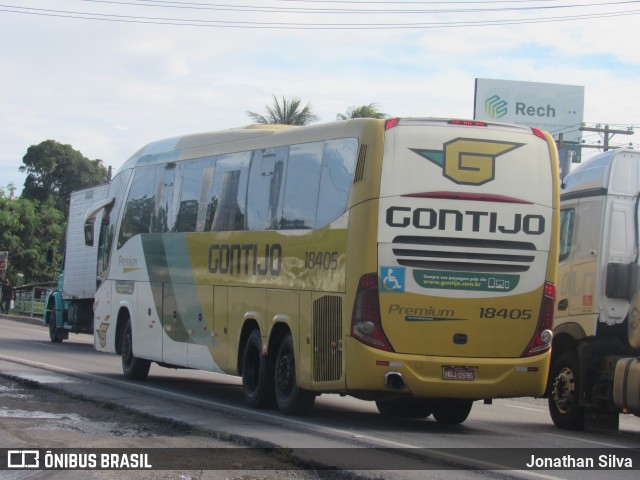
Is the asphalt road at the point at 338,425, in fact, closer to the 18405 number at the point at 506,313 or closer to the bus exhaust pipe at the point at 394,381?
the bus exhaust pipe at the point at 394,381

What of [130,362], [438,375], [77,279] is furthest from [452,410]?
[77,279]

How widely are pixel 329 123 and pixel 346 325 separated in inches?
107

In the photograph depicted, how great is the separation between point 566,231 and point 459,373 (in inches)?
139

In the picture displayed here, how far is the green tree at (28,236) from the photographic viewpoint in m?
58.6

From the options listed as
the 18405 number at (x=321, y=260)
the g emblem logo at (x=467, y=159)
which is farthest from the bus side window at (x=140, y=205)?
the g emblem logo at (x=467, y=159)

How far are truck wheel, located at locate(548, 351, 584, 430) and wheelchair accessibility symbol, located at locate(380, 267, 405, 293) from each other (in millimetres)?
3213

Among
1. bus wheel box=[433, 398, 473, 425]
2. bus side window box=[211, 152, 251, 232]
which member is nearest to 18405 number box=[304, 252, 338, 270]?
bus side window box=[211, 152, 251, 232]

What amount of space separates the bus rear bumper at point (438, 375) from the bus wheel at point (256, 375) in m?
2.24

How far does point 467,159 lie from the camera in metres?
12.7

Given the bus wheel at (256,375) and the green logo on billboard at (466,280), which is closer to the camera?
the green logo on billboard at (466,280)

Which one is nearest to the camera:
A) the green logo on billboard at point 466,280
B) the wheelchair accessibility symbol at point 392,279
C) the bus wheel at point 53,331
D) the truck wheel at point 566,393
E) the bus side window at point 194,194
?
the wheelchair accessibility symbol at point 392,279

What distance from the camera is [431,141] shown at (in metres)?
12.6

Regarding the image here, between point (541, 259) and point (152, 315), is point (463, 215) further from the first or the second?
point (152, 315)

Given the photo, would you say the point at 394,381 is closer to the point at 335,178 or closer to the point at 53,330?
the point at 335,178
